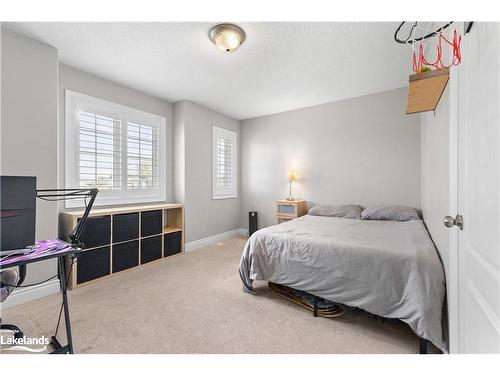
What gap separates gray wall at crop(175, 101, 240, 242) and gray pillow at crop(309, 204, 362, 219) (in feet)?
6.11

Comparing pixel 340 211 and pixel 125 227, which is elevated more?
pixel 340 211

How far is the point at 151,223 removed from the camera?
3.15 m

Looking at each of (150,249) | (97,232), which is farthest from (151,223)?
(97,232)

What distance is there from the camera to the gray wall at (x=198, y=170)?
375 centimetres

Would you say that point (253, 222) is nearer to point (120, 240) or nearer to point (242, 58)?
point (120, 240)

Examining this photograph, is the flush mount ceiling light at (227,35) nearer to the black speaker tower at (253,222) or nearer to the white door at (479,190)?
the white door at (479,190)

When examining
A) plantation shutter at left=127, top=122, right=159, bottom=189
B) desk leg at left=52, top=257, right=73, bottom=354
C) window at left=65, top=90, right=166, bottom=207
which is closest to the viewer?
desk leg at left=52, top=257, right=73, bottom=354

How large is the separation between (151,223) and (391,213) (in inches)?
130

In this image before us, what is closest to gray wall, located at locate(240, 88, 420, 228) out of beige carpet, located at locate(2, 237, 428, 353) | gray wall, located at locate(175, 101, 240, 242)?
gray wall, located at locate(175, 101, 240, 242)

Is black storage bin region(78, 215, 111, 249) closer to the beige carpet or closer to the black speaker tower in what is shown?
the beige carpet

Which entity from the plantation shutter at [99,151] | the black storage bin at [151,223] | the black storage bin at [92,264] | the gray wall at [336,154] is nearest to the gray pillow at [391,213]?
the gray wall at [336,154]

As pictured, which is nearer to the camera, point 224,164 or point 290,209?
point 290,209

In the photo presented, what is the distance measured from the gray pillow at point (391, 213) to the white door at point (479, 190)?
213cm

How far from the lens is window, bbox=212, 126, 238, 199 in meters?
4.34
